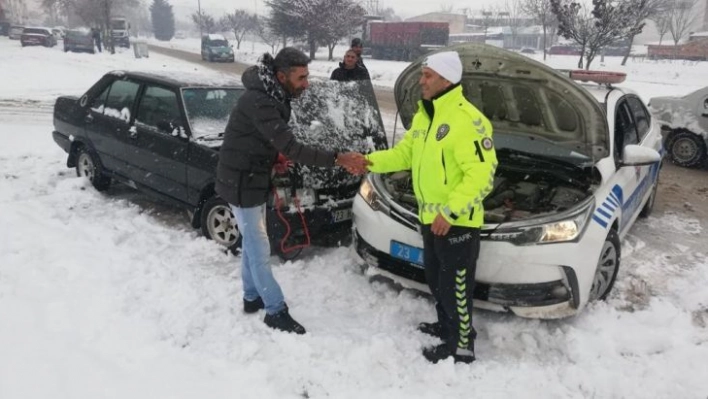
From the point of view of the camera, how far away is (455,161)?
115 inches

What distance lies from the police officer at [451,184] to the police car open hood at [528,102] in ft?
3.32

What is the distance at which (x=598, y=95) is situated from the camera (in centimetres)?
447

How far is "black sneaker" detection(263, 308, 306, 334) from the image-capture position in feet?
11.6

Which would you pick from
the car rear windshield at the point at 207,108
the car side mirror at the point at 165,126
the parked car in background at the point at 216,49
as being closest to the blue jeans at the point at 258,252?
the car rear windshield at the point at 207,108

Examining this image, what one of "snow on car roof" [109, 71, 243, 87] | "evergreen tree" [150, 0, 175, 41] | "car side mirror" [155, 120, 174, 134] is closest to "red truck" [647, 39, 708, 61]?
"snow on car roof" [109, 71, 243, 87]

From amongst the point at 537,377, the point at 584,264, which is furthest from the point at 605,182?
the point at 537,377

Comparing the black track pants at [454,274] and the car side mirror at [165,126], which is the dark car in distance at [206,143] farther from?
the black track pants at [454,274]

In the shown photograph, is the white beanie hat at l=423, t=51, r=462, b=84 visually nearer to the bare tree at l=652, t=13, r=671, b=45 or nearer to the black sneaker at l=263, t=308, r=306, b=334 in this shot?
the black sneaker at l=263, t=308, r=306, b=334

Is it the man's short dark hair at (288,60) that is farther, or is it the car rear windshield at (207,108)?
the car rear windshield at (207,108)

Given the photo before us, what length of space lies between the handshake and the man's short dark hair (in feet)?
2.15

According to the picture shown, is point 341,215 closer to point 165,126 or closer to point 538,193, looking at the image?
point 538,193

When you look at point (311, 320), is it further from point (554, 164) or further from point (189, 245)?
point (554, 164)

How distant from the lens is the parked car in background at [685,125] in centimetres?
858

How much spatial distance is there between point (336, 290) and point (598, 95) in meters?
2.78
